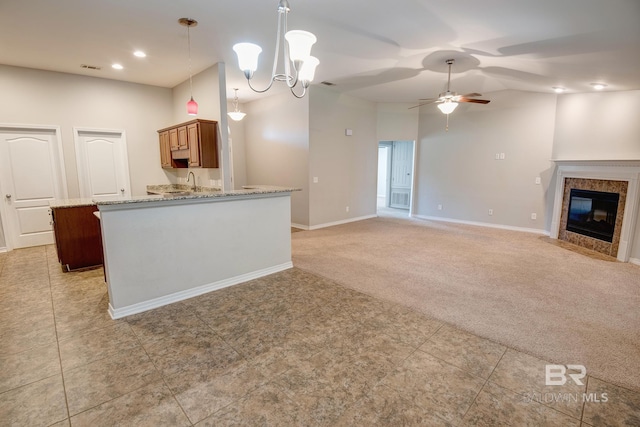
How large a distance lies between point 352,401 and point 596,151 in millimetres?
6166

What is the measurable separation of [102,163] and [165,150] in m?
1.11

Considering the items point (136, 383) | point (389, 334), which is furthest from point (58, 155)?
point (389, 334)

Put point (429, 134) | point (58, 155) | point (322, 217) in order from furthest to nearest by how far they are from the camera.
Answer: point (429, 134), point (322, 217), point (58, 155)

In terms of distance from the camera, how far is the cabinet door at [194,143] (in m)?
4.41

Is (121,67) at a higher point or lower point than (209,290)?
higher

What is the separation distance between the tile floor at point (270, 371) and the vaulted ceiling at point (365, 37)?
2844 millimetres

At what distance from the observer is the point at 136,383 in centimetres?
185

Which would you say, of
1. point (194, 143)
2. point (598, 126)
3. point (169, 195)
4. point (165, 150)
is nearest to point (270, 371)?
point (169, 195)

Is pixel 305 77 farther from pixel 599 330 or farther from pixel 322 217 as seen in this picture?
pixel 322 217

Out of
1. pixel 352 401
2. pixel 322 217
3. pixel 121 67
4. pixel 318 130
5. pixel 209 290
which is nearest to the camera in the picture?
pixel 352 401

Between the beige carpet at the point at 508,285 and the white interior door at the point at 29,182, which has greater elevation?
the white interior door at the point at 29,182

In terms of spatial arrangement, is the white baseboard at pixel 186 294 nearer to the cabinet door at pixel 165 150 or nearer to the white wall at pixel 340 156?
the white wall at pixel 340 156

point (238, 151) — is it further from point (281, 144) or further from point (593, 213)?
point (593, 213)

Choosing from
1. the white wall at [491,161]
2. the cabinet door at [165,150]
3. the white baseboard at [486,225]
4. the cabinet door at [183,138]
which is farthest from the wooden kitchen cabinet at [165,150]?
the white baseboard at [486,225]
